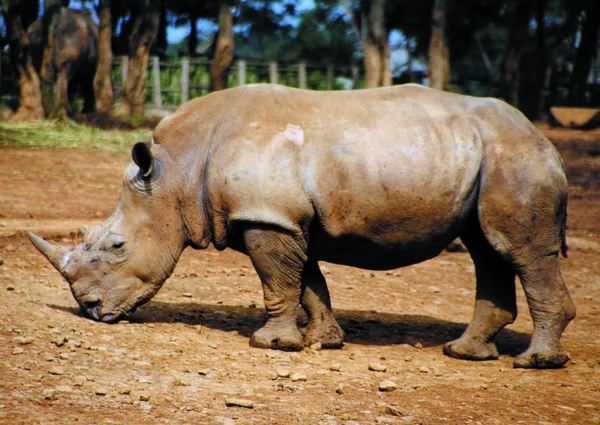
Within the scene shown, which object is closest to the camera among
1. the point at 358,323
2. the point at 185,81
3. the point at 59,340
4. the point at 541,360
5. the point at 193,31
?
the point at 59,340

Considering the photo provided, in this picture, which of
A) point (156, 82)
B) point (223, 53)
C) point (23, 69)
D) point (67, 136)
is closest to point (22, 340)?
point (67, 136)

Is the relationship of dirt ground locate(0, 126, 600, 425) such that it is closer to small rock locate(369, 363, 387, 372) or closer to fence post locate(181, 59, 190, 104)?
small rock locate(369, 363, 387, 372)

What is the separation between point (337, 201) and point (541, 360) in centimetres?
178

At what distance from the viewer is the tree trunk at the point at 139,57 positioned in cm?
2097

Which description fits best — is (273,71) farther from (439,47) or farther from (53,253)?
(53,253)

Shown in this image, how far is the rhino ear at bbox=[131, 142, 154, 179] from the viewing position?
6.37 metres

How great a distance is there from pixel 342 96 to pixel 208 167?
3.54 feet

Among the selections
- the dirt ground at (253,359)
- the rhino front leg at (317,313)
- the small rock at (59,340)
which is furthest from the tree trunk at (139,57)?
the small rock at (59,340)

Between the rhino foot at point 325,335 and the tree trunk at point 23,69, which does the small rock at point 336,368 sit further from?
the tree trunk at point 23,69

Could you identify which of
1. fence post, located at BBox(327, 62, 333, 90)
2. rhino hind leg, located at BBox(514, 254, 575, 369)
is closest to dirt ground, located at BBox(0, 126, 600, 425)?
rhino hind leg, located at BBox(514, 254, 575, 369)

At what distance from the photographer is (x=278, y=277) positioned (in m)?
6.38

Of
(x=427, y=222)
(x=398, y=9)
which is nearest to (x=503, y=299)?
(x=427, y=222)

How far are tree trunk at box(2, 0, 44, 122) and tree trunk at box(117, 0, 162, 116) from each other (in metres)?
3.10

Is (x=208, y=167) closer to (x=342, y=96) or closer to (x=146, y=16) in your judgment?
(x=342, y=96)
